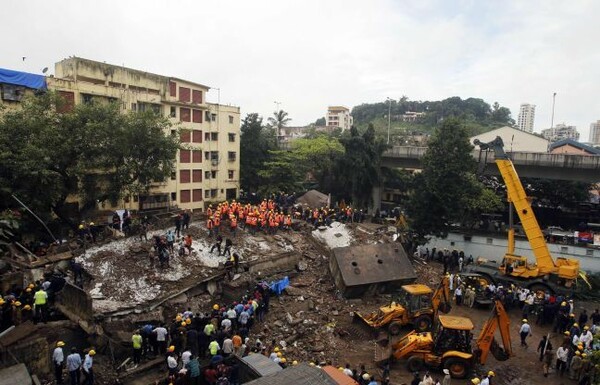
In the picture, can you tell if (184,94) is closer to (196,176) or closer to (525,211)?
(196,176)

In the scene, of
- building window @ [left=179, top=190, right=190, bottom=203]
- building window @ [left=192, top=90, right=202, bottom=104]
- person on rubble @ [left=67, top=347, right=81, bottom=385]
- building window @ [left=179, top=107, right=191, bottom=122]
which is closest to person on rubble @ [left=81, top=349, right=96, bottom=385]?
person on rubble @ [left=67, top=347, right=81, bottom=385]

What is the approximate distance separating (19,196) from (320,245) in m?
16.0

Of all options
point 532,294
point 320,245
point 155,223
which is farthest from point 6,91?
point 532,294

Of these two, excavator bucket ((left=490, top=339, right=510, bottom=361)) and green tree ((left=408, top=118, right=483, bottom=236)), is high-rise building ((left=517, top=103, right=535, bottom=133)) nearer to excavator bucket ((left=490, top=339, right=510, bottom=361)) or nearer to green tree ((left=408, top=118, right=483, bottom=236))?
green tree ((left=408, top=118, right=483, bottom=236))

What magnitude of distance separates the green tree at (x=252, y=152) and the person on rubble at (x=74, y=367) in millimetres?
30870

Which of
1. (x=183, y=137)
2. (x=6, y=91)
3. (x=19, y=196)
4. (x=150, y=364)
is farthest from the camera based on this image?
(x=183, y=137)

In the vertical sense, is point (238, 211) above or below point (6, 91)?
below

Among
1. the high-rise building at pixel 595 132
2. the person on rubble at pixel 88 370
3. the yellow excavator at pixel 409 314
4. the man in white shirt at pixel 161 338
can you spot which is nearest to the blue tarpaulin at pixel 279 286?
the yellow excavator at pixel 409 314

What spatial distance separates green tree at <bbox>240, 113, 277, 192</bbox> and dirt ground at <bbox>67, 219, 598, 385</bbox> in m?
18.5

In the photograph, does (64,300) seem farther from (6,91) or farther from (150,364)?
(6,91)

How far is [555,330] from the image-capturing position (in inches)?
695

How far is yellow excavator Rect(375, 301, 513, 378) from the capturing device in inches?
538

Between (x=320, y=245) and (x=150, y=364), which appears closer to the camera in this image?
(x=150, y=364)

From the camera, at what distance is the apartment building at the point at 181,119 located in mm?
31656
